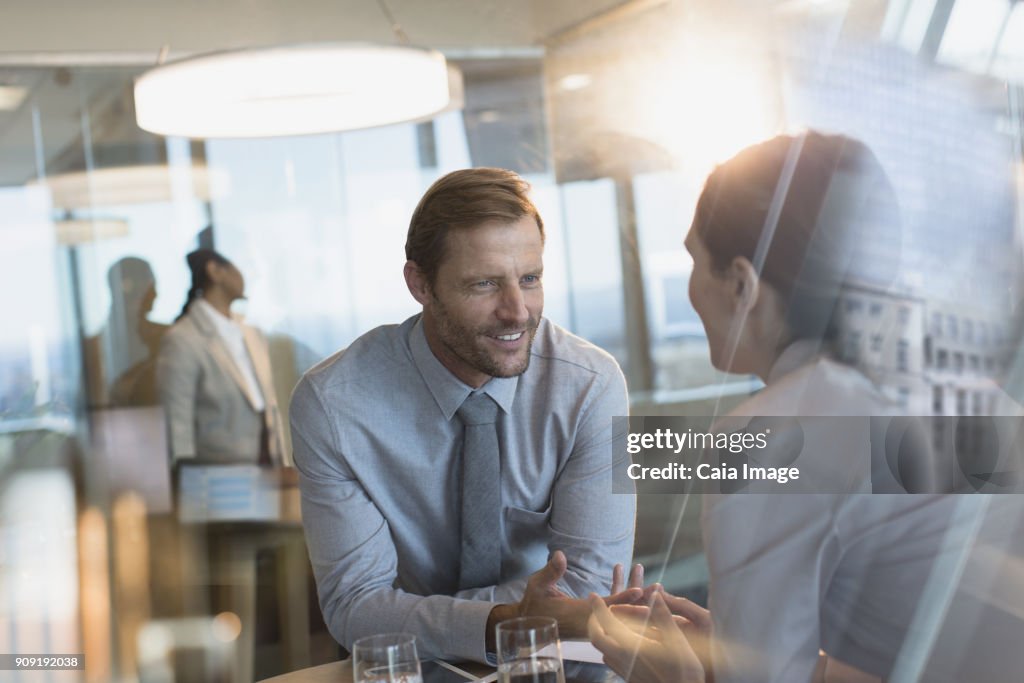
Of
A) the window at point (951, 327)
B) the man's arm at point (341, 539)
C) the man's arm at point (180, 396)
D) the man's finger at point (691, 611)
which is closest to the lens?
A: the window at point (951, 327)

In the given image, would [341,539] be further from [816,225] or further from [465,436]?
[816,225]

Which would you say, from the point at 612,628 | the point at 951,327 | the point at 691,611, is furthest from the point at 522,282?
the point at 951,327

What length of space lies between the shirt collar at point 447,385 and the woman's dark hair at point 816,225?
574mm

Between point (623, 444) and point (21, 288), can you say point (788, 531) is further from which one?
point (21, 288)

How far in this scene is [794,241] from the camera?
0.68 metres

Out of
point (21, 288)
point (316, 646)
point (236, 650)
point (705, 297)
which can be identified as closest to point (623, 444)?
point (705, 297)

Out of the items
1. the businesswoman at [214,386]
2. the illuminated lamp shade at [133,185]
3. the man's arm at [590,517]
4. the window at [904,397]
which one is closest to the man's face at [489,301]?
the man's arm at [590,517]

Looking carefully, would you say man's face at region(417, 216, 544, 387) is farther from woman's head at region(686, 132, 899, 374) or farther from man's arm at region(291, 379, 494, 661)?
woman's head at region(686, 132, 899, 374)

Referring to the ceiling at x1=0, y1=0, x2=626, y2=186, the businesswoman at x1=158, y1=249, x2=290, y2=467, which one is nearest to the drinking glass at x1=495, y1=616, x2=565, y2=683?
the ceiling at x1=0, y1=0, x2=626, y2=186

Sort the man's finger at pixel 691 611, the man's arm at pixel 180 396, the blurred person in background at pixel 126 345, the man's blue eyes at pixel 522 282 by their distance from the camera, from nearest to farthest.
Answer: the man's finger at pixel 691 611
the man's blue eyes at pixel 522 282
the man's arm at pixel 180 396
the blurred person in background at pixel 126 345

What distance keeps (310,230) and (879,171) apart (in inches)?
100

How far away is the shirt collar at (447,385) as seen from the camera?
125 centimetres

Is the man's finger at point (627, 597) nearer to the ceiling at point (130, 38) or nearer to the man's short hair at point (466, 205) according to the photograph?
the man's short hair at point (466, 205)

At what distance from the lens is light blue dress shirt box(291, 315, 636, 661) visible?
1210 mm
